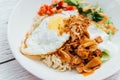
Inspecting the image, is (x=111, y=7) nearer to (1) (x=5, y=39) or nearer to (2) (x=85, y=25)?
(2) (x=85, y=25)

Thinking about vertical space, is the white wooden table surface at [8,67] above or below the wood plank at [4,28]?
below

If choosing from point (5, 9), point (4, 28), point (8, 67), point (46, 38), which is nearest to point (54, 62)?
point (46, 38)

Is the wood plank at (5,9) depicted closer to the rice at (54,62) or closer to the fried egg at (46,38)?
the fried egg at (46,38)

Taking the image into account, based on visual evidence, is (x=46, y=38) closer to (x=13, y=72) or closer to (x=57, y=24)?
(x=57, y=24)

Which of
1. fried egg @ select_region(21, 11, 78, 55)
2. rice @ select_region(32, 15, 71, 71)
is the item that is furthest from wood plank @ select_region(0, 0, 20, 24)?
rice @ select_region(32, 15, 71, 71)

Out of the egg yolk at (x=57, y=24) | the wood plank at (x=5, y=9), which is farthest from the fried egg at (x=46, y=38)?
the wood plank at (x=5, y=9)

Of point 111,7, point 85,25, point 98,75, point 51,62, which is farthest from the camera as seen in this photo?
point 111,7

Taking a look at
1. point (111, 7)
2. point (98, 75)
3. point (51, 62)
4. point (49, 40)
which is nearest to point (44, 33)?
point (49, 40)
